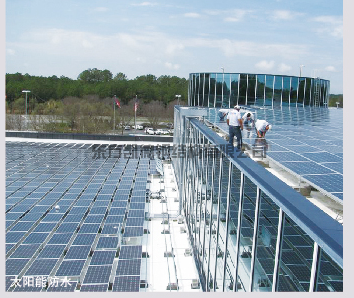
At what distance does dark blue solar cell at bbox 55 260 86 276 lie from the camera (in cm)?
1161

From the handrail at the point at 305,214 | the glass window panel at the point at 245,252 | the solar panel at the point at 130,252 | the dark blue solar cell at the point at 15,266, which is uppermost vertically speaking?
the handrail at the point at 305,214

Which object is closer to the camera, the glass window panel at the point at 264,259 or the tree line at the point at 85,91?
the glass window panel at the point at 264,259

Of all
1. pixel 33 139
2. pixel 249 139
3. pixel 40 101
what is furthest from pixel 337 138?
pixel 40 101

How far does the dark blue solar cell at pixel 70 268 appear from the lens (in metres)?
11.6

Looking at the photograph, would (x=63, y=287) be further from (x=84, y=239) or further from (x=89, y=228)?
(x=89, y=228)

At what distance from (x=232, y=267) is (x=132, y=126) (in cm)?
5979

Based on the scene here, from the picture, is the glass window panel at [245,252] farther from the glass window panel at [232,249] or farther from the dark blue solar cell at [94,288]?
the dark blue solar cell at [94,288]

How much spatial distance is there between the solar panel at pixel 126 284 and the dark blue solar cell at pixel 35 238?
13.0ft

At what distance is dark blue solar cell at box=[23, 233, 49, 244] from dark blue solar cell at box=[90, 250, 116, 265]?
2315mm

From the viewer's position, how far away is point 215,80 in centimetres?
3394

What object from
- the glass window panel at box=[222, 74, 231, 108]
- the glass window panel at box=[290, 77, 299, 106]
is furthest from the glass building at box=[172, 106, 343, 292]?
the glass window panel at box=[290, 77, 299, 106]

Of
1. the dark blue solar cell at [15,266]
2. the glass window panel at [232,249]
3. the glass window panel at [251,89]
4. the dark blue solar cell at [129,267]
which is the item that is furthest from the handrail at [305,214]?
the glass window panel at [251,89]

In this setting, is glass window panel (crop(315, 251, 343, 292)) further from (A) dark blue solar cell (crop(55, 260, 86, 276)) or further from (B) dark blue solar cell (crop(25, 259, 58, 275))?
(B) dark blue solar cell (crop(25, 259, 58, 275))

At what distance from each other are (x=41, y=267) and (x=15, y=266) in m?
0.80
